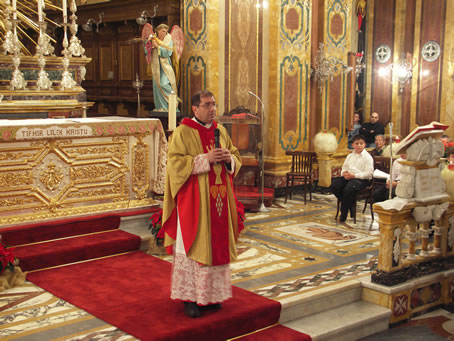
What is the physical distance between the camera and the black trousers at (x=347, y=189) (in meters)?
8.23

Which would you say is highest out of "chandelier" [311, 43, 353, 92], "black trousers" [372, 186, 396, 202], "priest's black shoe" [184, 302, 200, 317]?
"chandelier" [311, 43, 353, 92]

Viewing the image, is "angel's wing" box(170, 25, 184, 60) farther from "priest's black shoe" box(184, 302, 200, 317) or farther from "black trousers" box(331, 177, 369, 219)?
"priest's black shoe" box(184, 302, 200, 317)

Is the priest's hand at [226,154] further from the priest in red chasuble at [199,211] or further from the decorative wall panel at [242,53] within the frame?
the decorative wall panel at [242,53]

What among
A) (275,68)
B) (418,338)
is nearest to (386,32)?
(275,68)

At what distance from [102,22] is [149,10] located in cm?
175

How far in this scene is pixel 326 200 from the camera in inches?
392

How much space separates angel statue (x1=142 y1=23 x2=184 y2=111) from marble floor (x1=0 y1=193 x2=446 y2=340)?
2592 mm

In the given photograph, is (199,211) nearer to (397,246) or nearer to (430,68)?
(397,246)

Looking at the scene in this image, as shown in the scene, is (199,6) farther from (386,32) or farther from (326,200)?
(386,32)

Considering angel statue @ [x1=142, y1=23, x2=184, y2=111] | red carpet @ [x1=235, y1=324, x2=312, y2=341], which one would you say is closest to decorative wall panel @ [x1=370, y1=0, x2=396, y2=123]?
angel statue @ [x1=142, y1=23, x2=184, y2=111]

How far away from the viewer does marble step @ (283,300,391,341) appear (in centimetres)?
519

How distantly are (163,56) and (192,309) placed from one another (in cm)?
618

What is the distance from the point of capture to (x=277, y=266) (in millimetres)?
6398

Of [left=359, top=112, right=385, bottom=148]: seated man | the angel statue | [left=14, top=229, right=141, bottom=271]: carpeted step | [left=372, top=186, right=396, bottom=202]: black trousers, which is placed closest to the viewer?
[left=14, top=229, right=141, bottom=271]: carpeted step
